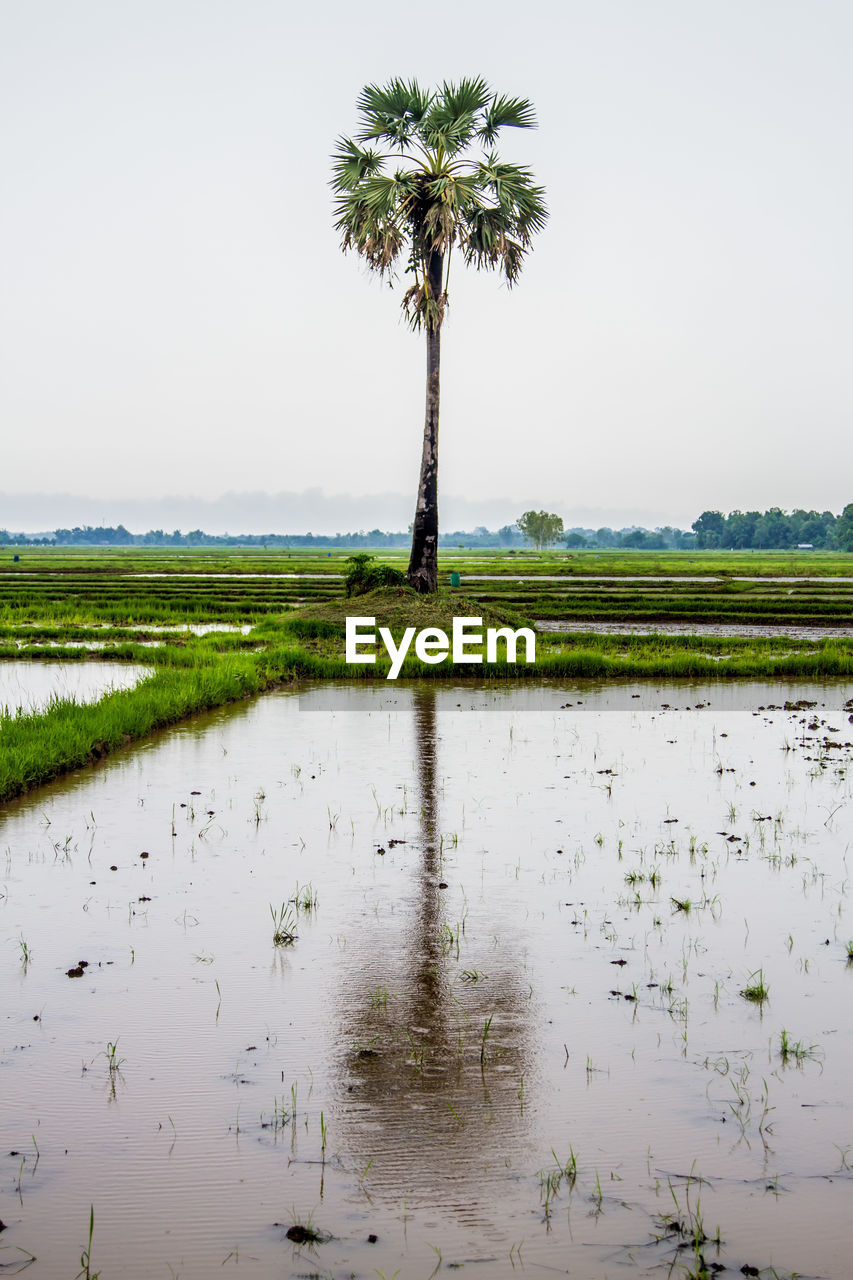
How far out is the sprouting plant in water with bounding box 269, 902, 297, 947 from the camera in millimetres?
6008

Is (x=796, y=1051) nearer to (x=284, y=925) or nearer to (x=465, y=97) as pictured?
(x=284, y=925)

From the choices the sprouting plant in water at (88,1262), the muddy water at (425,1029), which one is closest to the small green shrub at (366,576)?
the muddy water at (425,1029)

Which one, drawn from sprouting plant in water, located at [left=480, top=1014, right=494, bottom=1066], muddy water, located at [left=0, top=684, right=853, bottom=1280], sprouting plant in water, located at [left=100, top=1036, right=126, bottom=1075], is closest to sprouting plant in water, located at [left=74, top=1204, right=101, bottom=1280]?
muddy water, located at [left=0, top=684, right=853, bottom=1280]

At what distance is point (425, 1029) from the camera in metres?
4.90

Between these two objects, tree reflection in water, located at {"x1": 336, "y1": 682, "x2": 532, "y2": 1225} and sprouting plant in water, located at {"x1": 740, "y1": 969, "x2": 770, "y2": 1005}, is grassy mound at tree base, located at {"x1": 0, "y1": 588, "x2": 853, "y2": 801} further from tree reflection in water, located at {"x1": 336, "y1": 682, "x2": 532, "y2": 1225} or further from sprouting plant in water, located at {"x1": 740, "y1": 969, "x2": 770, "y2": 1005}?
sprouting plant in water, located at {"x1": 740, "y1": 969, "x2": 770, "y2": 1005}

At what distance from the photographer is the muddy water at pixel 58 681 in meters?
15.1

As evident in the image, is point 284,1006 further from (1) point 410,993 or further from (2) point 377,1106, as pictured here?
(2) point 377,1106

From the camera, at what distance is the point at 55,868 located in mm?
7453

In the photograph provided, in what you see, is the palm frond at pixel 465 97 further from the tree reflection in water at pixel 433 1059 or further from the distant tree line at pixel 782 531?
the distant tree line at pixel 782 531

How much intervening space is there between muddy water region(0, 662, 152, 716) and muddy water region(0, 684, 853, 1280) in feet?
17.5

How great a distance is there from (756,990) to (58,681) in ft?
46.7

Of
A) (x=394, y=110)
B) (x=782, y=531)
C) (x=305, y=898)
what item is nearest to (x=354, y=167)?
(x=394, y=110)

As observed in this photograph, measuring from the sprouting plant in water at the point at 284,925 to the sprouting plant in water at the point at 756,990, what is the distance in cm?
236

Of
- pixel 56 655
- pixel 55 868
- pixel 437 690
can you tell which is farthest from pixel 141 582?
pixel 55 868
